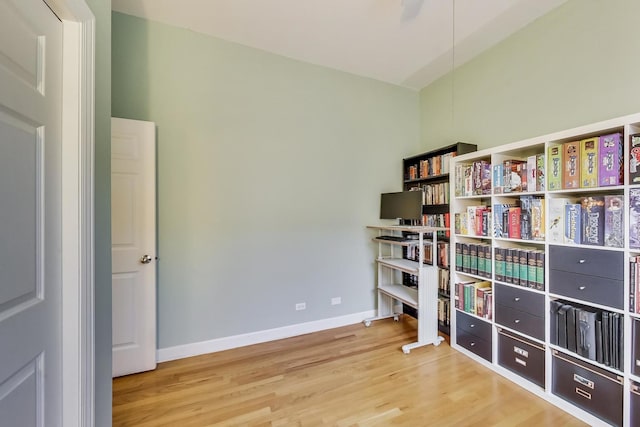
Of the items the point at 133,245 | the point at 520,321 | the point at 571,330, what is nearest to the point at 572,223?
the point at 571,330

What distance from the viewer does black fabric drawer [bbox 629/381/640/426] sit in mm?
1432

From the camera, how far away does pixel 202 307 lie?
2.41 m

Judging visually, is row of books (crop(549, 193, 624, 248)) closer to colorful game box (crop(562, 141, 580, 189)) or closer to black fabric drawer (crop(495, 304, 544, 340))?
colorful game box (crop(562, 141, 580, 189))

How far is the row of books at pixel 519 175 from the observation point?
75.1 inches

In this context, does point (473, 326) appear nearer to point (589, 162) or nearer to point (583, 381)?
point (583, 381)

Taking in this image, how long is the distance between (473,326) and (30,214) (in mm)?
2898

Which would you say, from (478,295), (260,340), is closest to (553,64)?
(478,295)

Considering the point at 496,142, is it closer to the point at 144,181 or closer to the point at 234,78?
the point at 234,78

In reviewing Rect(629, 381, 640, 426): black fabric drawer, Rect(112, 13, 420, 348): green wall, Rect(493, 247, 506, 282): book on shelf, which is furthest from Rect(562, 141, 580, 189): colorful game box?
Rect(112, 13, 420, 348): green wall

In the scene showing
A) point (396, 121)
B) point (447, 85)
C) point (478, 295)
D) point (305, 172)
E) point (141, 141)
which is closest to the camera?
point (141, 141)

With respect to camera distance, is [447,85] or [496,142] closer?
[496,142]

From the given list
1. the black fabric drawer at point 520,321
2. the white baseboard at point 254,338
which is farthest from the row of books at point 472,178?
the white baseboard at point 254,338

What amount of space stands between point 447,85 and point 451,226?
1.69m

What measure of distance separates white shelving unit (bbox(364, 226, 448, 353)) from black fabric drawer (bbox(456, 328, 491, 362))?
0.67 ft
